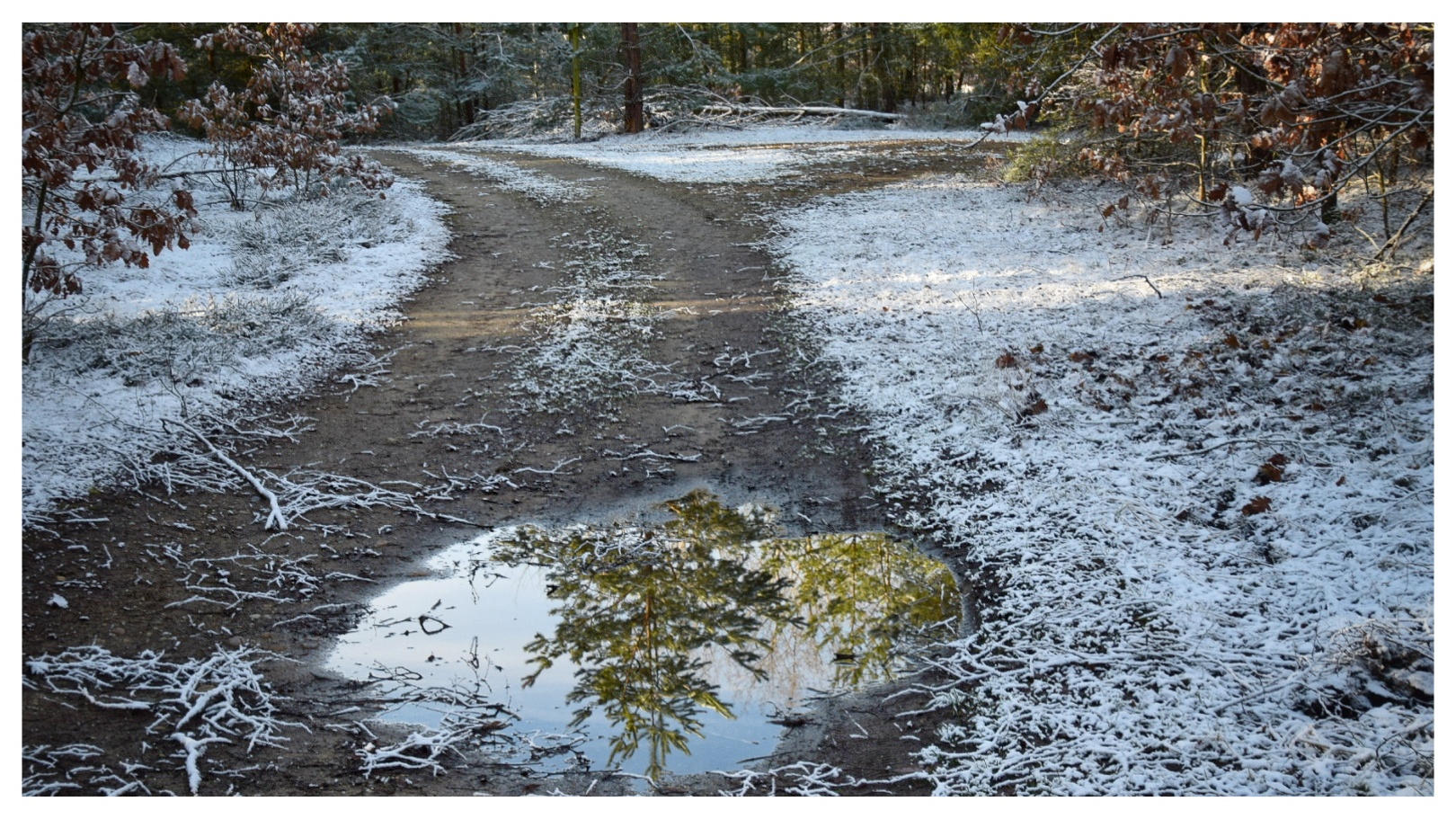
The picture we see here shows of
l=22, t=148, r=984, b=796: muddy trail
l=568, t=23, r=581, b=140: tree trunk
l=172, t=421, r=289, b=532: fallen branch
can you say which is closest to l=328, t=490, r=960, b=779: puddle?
l=22, t=148, r=984, b=796: muddy trail

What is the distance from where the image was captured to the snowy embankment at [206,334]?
5207 millimetres

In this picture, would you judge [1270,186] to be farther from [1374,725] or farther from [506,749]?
[506,749]

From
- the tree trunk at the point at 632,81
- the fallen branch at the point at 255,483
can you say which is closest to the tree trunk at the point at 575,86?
the tree trunk at the point at 632,81

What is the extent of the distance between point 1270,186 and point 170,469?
19.4ft

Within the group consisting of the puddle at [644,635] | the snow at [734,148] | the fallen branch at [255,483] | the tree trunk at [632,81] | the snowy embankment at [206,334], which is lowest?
the puddle at [644,635]

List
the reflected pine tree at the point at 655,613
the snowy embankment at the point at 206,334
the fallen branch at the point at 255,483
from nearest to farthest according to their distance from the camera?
1. the reflected pine tree at the point at 655,613
2. the fallen branch at the point at 255,483
3. the snowy embankment at the point at 206,334

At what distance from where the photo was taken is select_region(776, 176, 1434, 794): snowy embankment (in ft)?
10.3

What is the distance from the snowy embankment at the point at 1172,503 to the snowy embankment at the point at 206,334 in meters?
4.21

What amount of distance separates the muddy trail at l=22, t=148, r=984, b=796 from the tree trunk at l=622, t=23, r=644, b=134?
453 inches

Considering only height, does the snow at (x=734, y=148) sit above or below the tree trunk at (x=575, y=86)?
below

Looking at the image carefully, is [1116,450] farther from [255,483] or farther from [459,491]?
[255,483]

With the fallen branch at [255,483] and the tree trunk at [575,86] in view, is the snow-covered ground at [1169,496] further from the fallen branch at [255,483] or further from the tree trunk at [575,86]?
the tree trunk at [575,86]

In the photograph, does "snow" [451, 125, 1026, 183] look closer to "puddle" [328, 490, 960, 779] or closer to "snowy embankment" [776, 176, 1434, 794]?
"snowy embankment" [776, 176, 1434, 794]

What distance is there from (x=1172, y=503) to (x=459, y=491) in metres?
3.94
